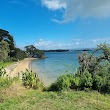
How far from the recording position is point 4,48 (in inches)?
2140

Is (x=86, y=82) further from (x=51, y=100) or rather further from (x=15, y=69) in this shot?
(x=15, y=69)

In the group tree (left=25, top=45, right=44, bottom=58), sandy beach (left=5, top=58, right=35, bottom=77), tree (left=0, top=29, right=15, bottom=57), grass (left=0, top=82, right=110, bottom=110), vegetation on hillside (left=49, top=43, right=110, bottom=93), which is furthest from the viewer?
tree (left=25, top=45, right=44, bottom=58)

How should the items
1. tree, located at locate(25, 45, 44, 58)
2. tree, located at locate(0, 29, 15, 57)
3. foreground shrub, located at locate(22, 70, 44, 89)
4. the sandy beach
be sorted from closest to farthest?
A: foreground shrub, located at locate(22, 70, 44, 89), the sandy beach, tree, located at locate(0, 29, 15, 57), tree, located at locate(25, 45, 44, 58)

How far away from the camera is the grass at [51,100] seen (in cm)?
791

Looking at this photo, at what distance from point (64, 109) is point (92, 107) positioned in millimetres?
1069

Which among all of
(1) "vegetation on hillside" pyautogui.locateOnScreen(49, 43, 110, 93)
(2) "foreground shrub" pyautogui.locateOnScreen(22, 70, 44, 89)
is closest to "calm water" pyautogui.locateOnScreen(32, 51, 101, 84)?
(1) "vegetation on hillside" pyautogui.locateOnScreen(49, 43, 110, 93)

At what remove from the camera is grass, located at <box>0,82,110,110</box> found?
7906mm

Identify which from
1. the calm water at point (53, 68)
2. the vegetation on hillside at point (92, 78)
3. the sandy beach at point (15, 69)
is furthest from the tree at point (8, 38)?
the vegetation on hillside at point (92, 78)

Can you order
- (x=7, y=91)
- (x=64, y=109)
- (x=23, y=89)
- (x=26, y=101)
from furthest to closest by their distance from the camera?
(x=23, y=89) < (x=7, y=91) < (x=26, y=101) < (x=64, y=109)

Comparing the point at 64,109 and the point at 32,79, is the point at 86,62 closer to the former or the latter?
the point at 32,79

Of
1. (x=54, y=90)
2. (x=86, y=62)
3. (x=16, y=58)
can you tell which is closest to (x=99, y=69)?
(x=86, y=62)

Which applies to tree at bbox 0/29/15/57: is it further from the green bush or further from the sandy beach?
the green bush

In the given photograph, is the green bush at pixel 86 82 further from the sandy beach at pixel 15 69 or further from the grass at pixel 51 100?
the sandy beach at pixel 15 69

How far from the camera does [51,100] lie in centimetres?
879
